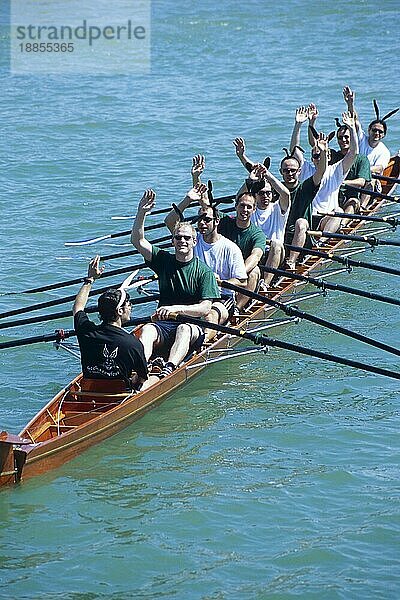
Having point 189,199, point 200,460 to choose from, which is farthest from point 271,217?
point 200,460

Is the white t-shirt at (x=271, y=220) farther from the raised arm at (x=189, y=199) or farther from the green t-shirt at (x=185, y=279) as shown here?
the green t-shirt at (x=185, y=279)

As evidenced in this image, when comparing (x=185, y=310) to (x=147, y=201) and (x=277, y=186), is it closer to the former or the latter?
(x=147, y=201)

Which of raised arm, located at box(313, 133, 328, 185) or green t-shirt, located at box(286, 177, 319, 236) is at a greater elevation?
raised arm, located at box(313, 133, 328, 185)

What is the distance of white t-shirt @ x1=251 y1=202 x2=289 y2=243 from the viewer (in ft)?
44.6

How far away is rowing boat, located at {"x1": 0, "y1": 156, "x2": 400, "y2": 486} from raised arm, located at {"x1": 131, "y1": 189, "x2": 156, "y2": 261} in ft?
3.93

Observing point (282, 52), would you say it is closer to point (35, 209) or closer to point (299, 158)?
point (35, 209)

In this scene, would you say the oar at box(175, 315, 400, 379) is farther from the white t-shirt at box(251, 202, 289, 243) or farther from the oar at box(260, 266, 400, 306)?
the white t-shirt at box(251, 202, 289, 243)

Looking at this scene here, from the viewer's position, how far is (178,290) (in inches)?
452

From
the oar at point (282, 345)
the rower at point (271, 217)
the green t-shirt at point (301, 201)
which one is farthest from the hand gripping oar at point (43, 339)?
the green t-shirt at point (301, 201)

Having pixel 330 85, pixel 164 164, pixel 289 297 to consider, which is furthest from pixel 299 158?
pixel 330 85

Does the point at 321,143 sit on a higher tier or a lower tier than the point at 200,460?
higher

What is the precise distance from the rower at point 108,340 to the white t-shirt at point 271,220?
366 cm

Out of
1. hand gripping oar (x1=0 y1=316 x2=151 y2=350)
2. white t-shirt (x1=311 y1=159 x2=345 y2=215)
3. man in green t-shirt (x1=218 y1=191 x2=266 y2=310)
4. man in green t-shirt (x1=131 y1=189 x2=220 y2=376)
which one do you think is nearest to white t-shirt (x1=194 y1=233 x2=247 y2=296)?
man in green t-shirt (x1=218 y1=191 x2=266 y2=310)

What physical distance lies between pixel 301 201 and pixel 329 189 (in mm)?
1037
